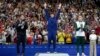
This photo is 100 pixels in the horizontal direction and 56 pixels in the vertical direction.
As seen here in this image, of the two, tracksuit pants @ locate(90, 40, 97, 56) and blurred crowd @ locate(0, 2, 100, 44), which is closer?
tracksuit pants @ locate(90, 40, 97, 56)

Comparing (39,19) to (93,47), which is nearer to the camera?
(93,47)

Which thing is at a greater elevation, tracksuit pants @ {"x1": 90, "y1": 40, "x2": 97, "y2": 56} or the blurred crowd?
the blurred crowd

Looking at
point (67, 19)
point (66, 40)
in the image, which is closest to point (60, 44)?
point (66, 40)

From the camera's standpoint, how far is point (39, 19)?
30984mm

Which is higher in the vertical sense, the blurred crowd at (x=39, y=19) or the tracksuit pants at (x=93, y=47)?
the blurred crowd at (x=39, y=19)

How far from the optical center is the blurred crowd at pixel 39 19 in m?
27.2

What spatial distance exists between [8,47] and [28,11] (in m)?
6.81

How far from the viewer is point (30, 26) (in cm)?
2888

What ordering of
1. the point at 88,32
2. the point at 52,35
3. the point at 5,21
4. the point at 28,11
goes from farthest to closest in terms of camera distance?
1. the point at 28,11
2. the point at 5,21
3. the point at 88,32
4. the point at 52,35

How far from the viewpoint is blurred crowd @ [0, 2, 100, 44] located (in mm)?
27156

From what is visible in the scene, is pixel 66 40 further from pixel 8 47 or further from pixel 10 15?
pixel 10 15

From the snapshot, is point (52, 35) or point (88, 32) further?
point (88, 32)

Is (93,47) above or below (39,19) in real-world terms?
below

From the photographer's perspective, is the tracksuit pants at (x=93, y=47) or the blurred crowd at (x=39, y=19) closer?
the tracksuit pants at (x=93, y=47)
